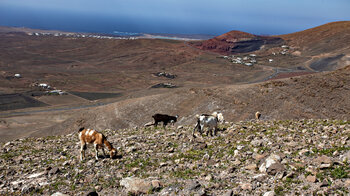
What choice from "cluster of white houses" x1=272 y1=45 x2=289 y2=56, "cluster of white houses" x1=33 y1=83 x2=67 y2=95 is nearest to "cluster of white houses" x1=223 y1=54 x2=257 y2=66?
"cluster of white houses" x1=272 y1=45 x2=289 y2=56

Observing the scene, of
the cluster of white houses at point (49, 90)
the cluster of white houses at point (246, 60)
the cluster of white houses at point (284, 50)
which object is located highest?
the cluster of white houses at point (284, 50)

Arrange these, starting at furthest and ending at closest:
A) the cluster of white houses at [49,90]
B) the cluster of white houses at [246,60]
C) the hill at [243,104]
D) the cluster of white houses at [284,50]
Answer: the cluster of white houses at [284,50] < the cluster of white houses at [246,60] < the cluster of white houses at [49,90] < the hill at [243,104]

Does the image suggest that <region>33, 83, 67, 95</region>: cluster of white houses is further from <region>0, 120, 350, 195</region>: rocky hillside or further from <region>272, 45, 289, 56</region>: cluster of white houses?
<region>272, 45, 289, 56</region>: cluster of white houses

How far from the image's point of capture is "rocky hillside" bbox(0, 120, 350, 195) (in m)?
9.64

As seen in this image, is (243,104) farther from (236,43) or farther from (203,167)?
(236,43)

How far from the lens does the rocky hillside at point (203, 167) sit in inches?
380

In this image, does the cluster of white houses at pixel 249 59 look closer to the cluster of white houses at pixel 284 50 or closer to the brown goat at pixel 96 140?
the cluster of white houses at pixel 284 50

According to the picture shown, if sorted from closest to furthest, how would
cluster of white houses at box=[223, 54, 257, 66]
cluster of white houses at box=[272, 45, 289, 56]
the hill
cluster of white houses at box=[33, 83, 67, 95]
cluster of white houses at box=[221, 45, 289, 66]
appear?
the hill
cluster of white houses at box=[33, 83, 67, 95]
cluster of white houses at box=[223, 54, 257, 66]
cluster of white houses at box=[221, 45, 289, 66]
cluster of white houses at box=[272, 45, 289, 56]

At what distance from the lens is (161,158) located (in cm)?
1384

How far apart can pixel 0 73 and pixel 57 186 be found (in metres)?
112

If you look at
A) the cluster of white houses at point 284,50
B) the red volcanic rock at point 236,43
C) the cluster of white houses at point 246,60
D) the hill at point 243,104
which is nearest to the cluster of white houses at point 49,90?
the hill at point 243,104

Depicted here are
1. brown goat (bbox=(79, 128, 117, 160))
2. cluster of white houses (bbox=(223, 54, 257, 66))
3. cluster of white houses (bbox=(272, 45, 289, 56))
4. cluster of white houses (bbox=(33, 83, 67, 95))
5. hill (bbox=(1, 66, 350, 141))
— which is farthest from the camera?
cluster of white houses (bbox=(272, 45, 289, 56))

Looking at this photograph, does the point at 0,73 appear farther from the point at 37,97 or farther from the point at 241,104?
the point at 241,104

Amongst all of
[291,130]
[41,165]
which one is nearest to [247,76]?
[291,130]
